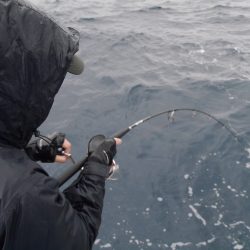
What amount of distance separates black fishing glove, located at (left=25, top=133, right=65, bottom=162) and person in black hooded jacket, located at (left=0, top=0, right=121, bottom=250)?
3.37 feet

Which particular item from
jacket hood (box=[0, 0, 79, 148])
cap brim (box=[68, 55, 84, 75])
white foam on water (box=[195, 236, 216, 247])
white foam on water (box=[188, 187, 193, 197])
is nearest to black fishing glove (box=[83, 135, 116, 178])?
jacket hood (box=[0, 0, 79, 148])

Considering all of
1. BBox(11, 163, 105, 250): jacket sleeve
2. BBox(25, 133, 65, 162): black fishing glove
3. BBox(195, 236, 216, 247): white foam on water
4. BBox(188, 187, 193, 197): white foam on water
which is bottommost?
BBox(195, 236, 216, 247): white foam on water

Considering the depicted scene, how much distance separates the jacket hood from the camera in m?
2.07

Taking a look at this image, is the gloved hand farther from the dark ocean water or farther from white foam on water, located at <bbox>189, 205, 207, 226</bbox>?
white foam on water, located at <bbox>189, 205, 207, 226</bbox>

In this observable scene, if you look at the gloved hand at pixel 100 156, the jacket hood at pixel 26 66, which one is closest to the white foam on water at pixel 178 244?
the gloved hand at pixel 100 156

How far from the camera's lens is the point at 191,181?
487 cm

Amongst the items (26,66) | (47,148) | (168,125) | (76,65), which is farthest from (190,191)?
(26,66)

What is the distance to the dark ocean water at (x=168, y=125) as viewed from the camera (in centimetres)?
428

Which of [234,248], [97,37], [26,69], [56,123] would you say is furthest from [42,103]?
[97,37]

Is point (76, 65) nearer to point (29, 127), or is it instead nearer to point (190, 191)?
point (29, 127)

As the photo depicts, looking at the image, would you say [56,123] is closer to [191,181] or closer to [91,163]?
[191,181]

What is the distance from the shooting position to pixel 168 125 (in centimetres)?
600

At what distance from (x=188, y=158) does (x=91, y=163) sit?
274 centimetres

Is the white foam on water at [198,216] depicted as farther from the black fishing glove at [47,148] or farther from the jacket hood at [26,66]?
the jacket hood at [26,66]
